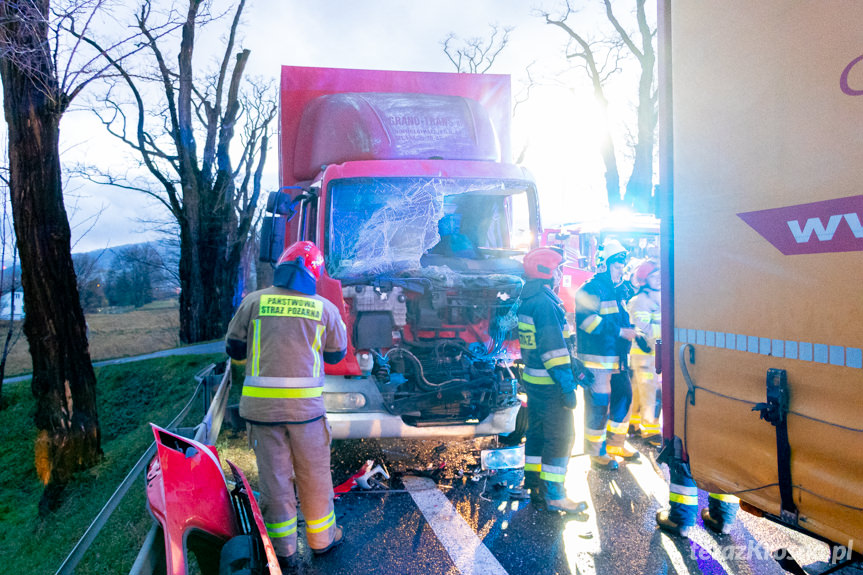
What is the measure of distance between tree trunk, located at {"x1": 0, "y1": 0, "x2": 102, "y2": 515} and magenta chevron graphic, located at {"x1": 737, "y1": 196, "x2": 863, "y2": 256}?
602cm

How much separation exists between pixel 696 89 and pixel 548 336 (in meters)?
2.08

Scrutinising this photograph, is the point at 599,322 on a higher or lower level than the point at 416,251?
lower

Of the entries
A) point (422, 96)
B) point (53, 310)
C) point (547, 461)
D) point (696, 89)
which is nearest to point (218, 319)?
point (53, 310)

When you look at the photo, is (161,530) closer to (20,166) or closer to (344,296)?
(344,296)

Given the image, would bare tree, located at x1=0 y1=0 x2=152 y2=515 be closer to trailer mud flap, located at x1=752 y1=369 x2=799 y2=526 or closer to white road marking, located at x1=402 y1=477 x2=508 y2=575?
white road marking, located at x1=402 y1=477 x2=508 y2=575

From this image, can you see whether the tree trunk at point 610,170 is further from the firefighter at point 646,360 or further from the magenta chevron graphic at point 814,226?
the magenta chevron graphic at point 814,226

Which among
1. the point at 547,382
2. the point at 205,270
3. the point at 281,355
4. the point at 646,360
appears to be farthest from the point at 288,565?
the point at 205,270

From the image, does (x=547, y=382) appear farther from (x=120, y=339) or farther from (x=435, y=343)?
(x=120, y=339)

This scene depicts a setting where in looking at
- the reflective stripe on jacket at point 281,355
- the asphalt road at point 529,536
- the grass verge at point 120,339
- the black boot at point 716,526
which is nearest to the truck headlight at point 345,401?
the asphalt road at point 529,536

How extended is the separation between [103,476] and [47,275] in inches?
92.3

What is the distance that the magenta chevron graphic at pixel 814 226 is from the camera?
6.20ft

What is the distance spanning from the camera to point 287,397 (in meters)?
3.35

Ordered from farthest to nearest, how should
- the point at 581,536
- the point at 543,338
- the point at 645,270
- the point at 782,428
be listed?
1. the point at 645,270
2. the point at 543,338
3. the point at 581,536
4. the point at 782,428

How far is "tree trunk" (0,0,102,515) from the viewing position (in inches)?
221
